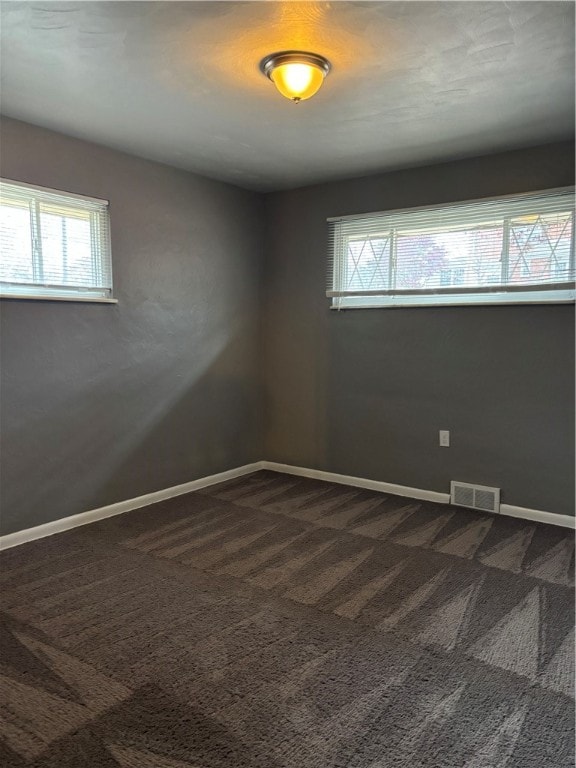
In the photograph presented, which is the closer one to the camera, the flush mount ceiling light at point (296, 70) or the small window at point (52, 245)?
the flush mount ceiling light at point (296, 70)

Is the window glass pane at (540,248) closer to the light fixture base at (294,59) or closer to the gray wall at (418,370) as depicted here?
the gray wall at (418,370)

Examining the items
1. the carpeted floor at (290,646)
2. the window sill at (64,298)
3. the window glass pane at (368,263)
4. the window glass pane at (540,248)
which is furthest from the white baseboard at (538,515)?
the window sill at (64,298)

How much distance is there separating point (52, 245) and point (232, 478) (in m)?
2.31

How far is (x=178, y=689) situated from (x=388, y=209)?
3.37 meters

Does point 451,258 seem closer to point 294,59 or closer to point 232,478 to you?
point 294,59

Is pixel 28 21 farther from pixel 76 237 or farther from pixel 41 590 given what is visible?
pixel 41 590

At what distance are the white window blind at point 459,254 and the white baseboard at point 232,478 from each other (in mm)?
1399

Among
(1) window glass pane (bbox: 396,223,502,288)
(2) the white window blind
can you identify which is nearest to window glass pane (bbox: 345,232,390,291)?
(2) the white window blind

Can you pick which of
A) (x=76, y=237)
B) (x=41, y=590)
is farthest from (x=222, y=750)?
(x=76, y=237)

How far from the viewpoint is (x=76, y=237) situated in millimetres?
3320

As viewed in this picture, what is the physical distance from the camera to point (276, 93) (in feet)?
8.52

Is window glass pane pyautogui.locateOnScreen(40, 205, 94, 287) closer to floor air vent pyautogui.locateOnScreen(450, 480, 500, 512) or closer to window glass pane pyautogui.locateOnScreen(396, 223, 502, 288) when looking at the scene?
window glass pane pyautogui.locateOnScreen(396, 223, 502, 288)

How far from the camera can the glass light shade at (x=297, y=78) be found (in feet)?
7.32

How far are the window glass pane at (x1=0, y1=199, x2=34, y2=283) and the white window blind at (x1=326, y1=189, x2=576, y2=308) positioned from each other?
7.29ft
